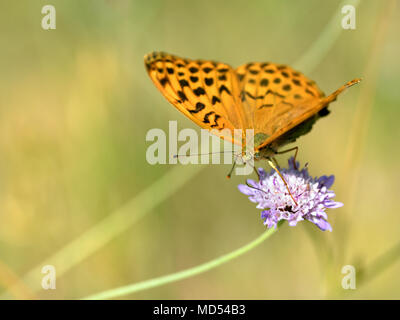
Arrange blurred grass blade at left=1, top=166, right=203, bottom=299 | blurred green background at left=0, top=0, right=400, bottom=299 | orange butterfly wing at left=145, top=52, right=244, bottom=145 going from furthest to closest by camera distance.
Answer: blurred green background at left=0, top=0, right=400, bottom=299, blurred grass blade at left=1, top=166, right=203, bottom=299, orange butterfly wing at left=145, top=52, right=244, bottom=145

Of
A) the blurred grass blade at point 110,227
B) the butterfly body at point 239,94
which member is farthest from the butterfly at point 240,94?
the blurred grass blade at point 110,227

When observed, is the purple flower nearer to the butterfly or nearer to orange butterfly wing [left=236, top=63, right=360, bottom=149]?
the butterfly

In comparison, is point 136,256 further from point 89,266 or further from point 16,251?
point 16,251

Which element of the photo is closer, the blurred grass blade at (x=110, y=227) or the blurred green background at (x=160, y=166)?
the blurred grass blade at (x=110, y=227)

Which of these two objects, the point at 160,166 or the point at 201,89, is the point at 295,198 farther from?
the point at 160,166

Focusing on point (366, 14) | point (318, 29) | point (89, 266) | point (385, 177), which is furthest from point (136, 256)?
point (366, 14)

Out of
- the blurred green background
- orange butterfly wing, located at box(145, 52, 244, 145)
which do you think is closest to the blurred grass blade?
the blurred green background

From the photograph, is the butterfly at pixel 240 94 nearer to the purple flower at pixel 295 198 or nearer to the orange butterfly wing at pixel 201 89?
the orange butterfly wing at pixel 201 89
